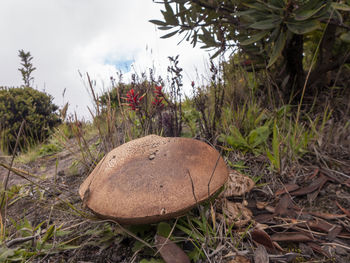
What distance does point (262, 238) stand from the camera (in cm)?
102

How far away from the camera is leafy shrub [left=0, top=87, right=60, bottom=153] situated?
5.50 metres

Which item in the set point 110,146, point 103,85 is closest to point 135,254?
point 110,146

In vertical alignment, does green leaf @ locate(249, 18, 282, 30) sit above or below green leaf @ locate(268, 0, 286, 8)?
below

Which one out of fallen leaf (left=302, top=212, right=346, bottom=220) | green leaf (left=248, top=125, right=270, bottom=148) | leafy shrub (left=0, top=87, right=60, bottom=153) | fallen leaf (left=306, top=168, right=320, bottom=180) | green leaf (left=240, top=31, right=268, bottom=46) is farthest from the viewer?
leafy shrub (left=0, top=87, right=60, bottom=153)

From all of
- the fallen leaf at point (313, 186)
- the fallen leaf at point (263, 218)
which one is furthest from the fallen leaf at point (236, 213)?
the fallen leaf at point (313, 186)

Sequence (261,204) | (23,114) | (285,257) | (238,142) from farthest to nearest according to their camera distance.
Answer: (23,114), (238,142), (261,204), (285,257)

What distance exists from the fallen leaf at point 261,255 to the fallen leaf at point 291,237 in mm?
142

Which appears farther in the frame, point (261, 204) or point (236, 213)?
point (261, 204)

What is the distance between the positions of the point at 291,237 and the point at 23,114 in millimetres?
6796

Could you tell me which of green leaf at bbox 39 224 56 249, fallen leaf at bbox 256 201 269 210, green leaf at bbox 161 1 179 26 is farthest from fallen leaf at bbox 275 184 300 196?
green leaf at bbox 161 1 179 26

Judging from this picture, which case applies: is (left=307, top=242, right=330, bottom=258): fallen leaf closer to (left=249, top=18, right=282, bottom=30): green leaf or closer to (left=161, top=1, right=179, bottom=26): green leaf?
(left=249, top=18, right=282, bottom=30): green leaf

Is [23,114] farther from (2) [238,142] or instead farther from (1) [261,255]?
(1) [261,255]

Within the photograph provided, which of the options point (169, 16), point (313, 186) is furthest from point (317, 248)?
point (169, 16)

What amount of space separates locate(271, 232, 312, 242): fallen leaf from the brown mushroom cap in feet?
1.27
